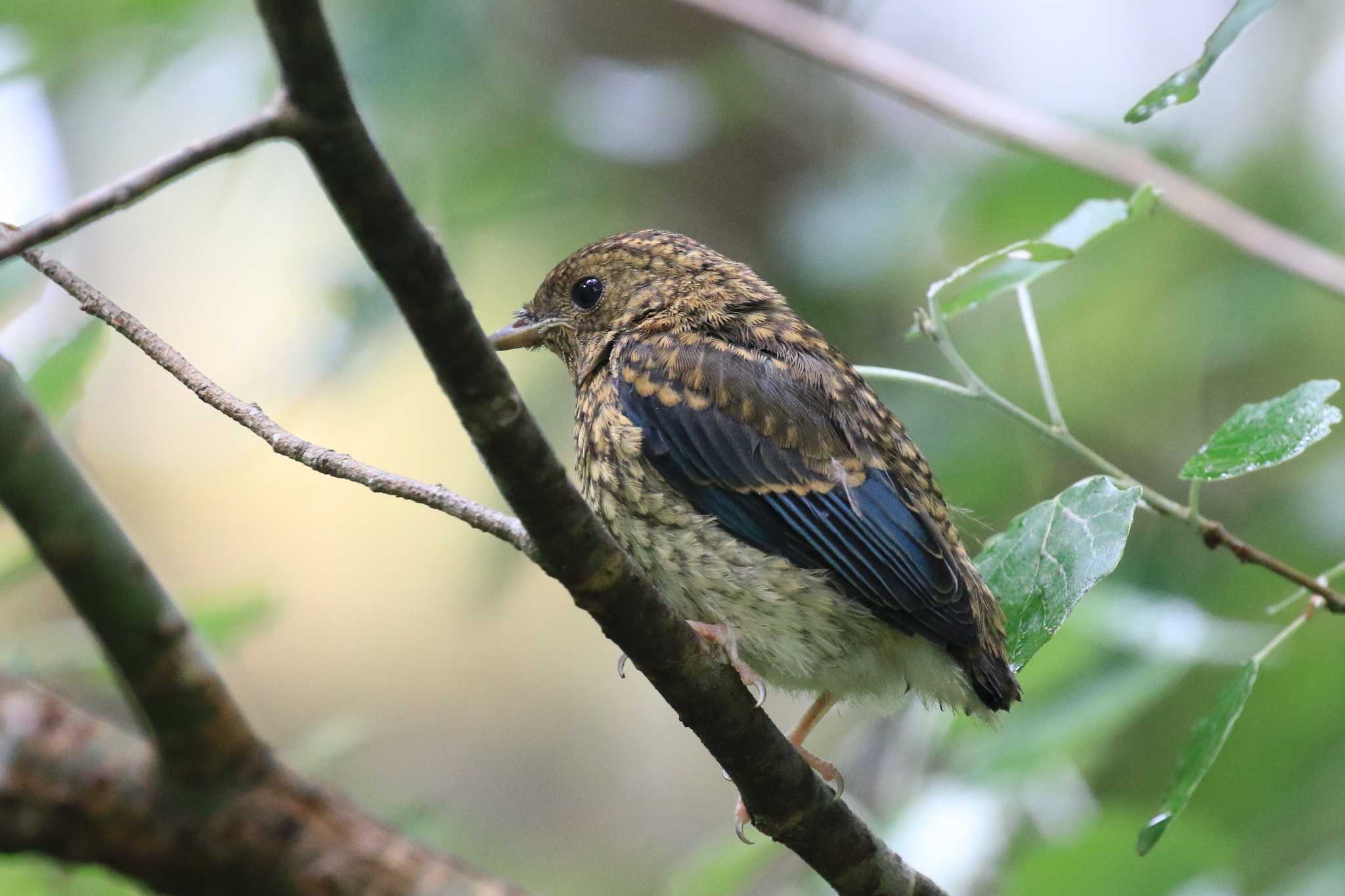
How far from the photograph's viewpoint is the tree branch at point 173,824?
2.61 meters

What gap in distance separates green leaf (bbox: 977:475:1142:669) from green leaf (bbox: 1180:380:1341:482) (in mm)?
117

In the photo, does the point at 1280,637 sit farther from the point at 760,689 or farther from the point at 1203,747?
the point at 760,689

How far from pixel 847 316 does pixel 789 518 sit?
2229 mm

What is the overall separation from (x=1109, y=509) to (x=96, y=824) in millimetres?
2035

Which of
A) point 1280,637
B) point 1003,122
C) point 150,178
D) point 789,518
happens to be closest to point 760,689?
point 789,518

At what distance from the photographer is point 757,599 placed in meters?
2.23

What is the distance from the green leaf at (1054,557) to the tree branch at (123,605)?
1.47 meters

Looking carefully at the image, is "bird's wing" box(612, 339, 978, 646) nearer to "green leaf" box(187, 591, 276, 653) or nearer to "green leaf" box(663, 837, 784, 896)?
"green leaf" box(663, 837, 784, 896)

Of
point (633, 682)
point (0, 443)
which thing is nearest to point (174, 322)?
point (633, 682)

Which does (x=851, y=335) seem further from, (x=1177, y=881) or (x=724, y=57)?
(x=1177, y=881)

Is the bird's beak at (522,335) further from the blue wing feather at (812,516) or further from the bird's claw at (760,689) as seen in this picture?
the bird's claw at (760,689)

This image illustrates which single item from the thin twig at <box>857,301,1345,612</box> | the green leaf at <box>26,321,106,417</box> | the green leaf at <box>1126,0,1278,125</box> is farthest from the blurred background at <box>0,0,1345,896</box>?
the green leaf at <box>1126,0,1278,125</box>

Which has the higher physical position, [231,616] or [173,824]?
[231,616]

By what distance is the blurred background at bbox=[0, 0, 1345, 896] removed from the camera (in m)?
2.58
